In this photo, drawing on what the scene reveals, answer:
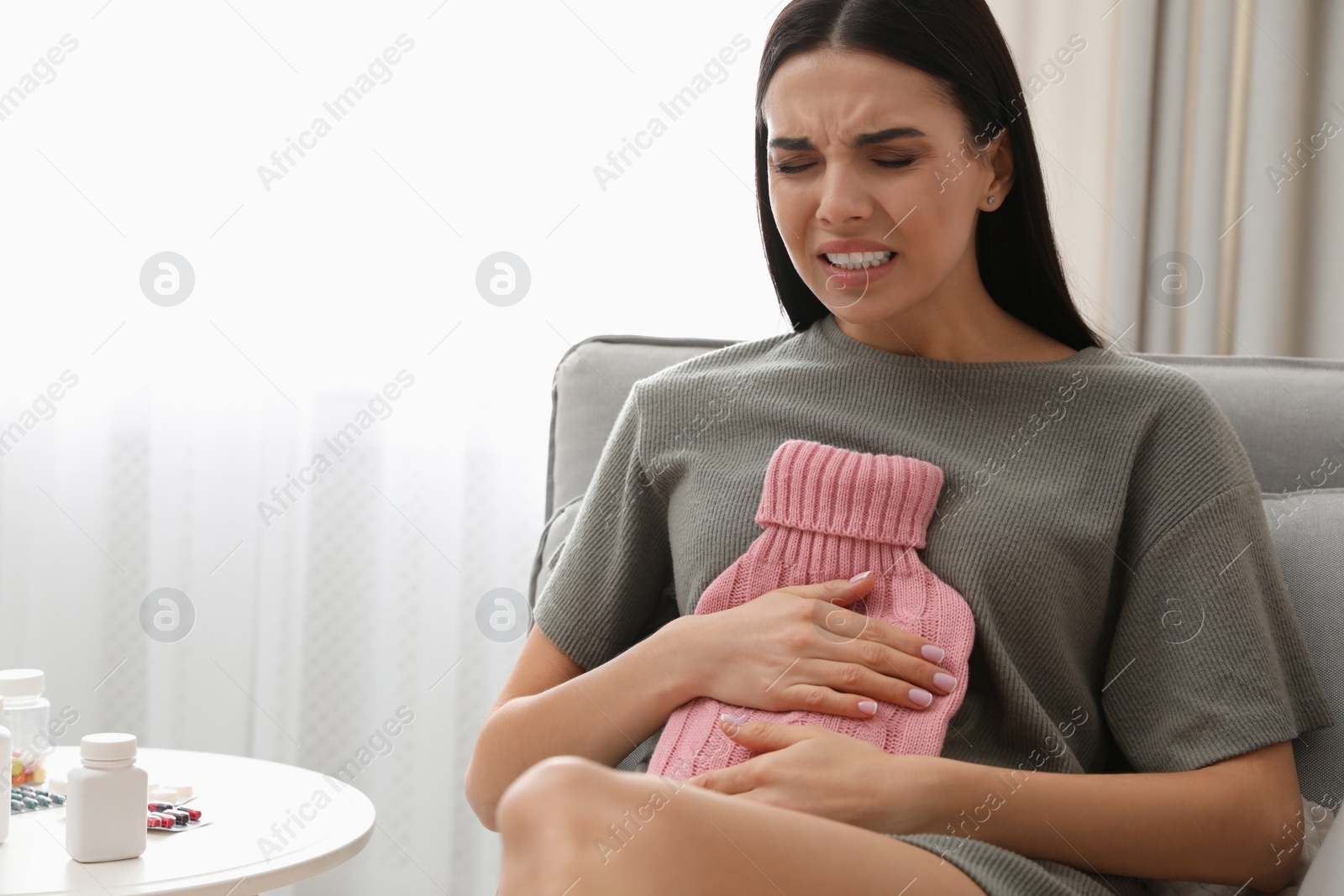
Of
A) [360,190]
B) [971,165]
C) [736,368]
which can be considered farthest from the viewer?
[360,190]

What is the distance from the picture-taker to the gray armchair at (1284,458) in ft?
3.44

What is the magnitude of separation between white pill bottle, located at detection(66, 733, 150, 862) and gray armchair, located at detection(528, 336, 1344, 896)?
47 centimetres

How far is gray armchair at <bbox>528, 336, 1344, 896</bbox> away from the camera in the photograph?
105 centimetres

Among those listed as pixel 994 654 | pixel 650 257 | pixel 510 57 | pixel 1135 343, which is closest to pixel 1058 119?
pixel 1135 343

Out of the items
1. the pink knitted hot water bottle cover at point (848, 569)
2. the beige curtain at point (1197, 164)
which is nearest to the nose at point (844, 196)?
the pink knitted hot water bottle cover at point (848, 569)

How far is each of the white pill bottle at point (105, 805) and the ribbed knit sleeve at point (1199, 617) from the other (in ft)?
3.04

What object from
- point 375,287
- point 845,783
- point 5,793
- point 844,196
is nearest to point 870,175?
point 844,196

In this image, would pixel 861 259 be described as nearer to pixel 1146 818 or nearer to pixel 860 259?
pixel 860 259

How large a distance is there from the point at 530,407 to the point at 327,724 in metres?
0.68

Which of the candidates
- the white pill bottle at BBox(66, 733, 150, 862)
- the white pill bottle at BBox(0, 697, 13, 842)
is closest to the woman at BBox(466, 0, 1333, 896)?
the white pill bottle at BBox(66, 733, 150, 862)

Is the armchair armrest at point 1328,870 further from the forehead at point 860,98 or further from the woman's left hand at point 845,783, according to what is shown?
the forehead at point 860,98

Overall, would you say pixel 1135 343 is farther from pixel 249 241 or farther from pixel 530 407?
pixel 249 241

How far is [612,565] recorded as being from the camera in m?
1.20

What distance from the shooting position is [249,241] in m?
2.01
